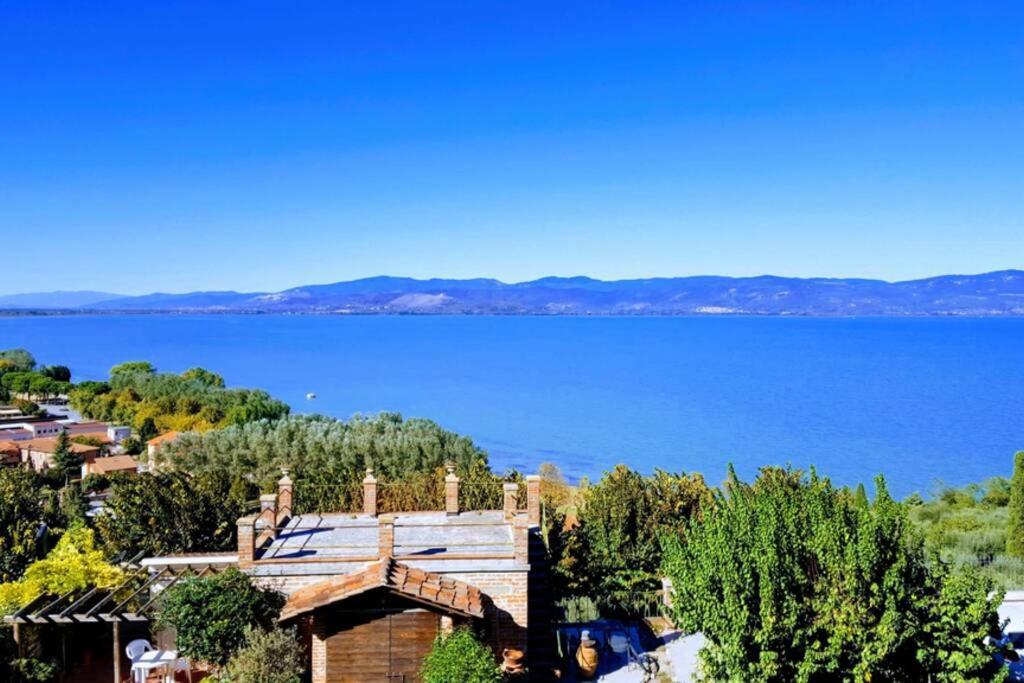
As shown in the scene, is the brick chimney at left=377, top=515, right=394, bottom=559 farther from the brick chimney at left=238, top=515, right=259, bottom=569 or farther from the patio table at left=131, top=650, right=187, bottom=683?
the patio table at left=131, top=650, right=187, bottom=683

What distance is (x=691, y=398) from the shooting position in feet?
301

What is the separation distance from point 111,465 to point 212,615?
26.7 metres

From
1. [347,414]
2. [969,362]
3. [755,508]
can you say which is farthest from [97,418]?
[969,362]

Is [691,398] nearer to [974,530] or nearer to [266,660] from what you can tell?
[974,530]

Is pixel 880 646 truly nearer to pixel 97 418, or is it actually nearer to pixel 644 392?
pixel 97 418

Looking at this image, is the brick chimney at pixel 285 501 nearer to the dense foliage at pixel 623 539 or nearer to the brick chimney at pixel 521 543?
the brick chimney at pixel 521 543

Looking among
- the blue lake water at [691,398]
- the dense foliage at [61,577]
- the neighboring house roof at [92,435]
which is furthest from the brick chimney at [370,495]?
the blue lake water at [691,398]

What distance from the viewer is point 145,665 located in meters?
12.0

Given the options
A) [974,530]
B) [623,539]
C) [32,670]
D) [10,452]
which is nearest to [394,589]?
[32,670]

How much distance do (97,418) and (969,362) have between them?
12885cm

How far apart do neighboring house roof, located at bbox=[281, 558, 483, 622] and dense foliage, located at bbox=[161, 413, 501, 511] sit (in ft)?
46.2

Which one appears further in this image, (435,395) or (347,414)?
(435,395)

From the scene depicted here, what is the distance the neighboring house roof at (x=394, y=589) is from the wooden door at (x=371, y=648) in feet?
1.38

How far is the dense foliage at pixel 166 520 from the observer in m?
16.9
